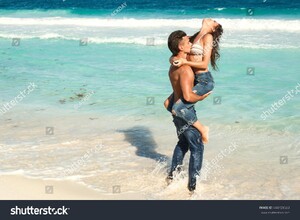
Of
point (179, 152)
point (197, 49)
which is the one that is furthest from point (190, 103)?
point (179, 152)

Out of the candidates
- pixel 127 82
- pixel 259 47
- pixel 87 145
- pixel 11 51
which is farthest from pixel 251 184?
pixel 11 51

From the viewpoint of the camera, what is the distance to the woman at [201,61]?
5793 mm

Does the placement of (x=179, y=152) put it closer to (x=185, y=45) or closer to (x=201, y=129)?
(x=201, y=129)

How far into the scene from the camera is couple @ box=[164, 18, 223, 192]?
19.0 feet

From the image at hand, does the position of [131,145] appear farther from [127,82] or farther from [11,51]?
[11,51]

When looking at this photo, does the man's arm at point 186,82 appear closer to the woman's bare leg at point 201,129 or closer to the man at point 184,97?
the man at point 184,97

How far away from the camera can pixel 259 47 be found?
1627cm

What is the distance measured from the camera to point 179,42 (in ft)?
18.9

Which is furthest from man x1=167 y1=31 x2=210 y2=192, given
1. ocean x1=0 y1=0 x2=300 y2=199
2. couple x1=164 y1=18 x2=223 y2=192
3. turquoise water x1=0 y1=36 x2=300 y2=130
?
turquoise water x1=0 y1=36 x2=300 y2=130

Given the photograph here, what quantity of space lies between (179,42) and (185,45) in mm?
98

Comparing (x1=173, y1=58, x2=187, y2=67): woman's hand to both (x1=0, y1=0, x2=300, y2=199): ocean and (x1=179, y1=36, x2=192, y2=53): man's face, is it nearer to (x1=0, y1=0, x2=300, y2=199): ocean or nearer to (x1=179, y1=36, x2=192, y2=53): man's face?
(x1=179, y1=36, x2=192, y2=53): man's face

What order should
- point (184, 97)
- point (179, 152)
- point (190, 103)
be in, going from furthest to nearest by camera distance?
point (179, 152) < point (190, 103) < point (184, 97)

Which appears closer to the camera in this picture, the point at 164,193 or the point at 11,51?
the point at 164,193

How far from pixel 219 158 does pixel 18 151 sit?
10.2 feet
